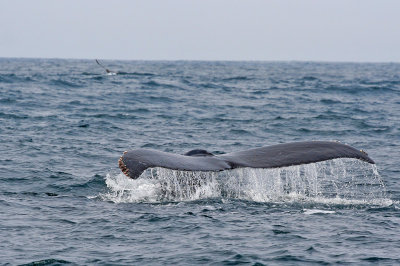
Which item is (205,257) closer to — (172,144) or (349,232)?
(349,232)

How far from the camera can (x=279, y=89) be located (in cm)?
4131

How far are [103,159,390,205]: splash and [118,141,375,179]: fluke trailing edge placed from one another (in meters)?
0.27

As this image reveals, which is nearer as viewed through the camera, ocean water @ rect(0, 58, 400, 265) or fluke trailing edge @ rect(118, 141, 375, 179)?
ocean water @ rect(0, 58, 400, 265)


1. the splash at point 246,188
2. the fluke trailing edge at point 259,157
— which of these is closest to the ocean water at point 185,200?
the splash at point 246,188

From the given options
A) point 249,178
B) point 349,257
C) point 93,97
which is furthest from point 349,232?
point 93,97

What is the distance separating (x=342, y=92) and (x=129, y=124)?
2085 centimetres

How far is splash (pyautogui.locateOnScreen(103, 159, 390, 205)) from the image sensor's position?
32.8ft

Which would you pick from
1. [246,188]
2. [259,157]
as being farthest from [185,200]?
[259,157]

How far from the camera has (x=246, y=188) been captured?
10.9m

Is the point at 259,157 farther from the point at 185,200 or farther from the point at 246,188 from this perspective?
the point at 246,188

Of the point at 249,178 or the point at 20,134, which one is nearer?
the point at 249,178

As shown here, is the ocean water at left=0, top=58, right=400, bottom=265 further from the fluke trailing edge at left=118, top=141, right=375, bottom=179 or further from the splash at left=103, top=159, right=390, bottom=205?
the fluke trailing edge at left=118, top=141, right=375, bottom=179

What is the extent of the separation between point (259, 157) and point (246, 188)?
6.95ft

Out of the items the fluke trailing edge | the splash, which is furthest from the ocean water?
the fluke trailing edge
